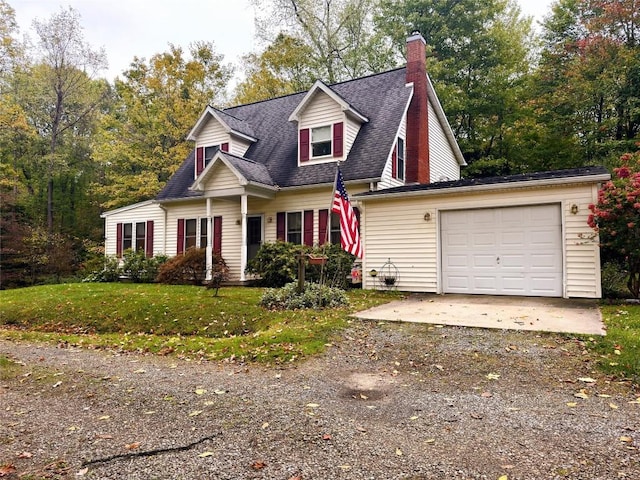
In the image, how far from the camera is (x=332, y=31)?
26062mm

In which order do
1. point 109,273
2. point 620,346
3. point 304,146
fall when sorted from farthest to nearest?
point 109,273 → point 304,146 → point 620,346

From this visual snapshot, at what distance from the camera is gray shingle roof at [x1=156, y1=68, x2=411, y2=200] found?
13.8 m

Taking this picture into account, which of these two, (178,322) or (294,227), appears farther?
(294,227)

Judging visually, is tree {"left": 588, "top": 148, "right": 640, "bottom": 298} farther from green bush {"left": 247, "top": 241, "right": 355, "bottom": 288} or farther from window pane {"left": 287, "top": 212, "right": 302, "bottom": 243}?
window pane {"left": 287, "top": 212, "right": 302, "bottom": 243}

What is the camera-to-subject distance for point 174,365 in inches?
221

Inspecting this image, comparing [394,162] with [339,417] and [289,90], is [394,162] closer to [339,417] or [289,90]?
[339,417]

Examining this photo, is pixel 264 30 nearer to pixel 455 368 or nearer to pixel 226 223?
pixel 226 223

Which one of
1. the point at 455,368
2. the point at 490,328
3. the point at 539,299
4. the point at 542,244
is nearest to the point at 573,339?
the point at 490,328

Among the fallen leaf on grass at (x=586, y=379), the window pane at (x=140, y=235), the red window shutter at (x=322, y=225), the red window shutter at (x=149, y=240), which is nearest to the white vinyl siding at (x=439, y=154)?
the red window shutter at (x=322, y=225)

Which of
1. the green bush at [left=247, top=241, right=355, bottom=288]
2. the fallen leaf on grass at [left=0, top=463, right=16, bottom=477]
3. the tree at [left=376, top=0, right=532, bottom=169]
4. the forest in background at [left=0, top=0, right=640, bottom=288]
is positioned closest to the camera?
the fallen leaf on grass at [left=0, top=463, right=16, bottom=477]

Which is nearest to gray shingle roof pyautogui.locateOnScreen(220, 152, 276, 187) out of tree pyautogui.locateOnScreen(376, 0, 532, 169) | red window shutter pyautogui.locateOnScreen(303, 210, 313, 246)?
red window shutter pyautogui.locateOnScreen(303, 210, 313, 246)

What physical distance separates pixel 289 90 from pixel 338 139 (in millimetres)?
14089

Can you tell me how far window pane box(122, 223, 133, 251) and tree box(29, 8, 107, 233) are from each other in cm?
821

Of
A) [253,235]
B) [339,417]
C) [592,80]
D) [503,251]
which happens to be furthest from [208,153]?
[592,80]
